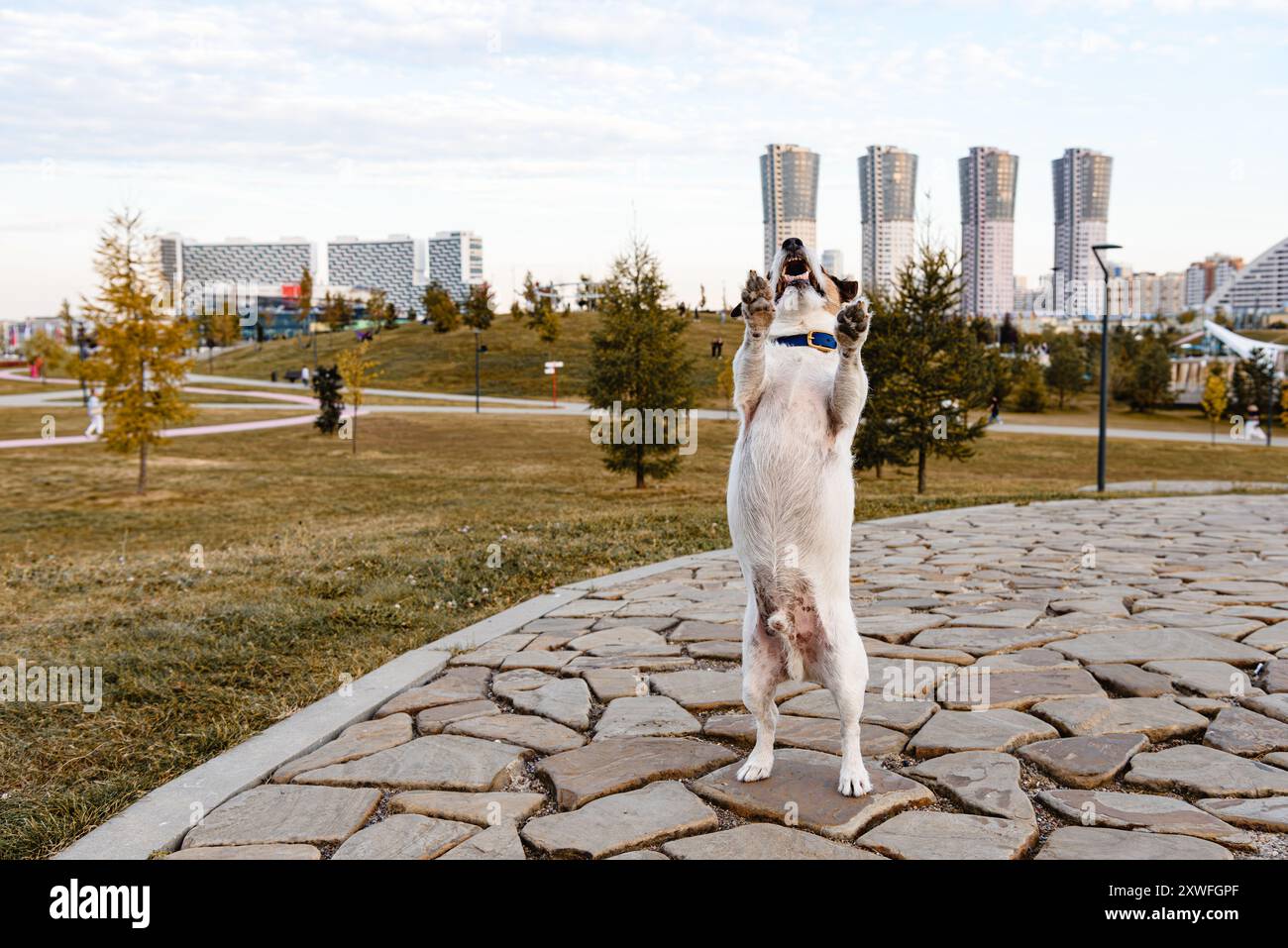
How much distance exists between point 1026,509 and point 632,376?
765 centimetres

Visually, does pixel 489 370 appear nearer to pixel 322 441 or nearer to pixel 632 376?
pixel 322 441

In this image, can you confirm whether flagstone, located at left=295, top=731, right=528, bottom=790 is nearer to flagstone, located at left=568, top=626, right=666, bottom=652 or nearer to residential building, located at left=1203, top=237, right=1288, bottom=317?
flagstone, located at left=568, top=626, right=666, bottom=652

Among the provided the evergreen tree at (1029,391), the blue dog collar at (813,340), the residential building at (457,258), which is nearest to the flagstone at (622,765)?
the blue dog collar at (813,340)

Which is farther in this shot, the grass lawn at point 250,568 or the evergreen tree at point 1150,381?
the evergreen tree at point 1150,381

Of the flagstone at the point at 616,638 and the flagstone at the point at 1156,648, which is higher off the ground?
the flagstone at the point at 1156,648

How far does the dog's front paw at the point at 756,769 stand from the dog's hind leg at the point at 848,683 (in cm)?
31

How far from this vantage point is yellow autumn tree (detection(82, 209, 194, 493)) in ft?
53.5

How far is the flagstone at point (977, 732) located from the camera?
13.9 ft

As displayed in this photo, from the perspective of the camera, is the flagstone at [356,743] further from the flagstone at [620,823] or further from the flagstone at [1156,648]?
the flagstone at [1156,648]

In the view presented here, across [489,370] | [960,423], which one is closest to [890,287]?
[960,423]

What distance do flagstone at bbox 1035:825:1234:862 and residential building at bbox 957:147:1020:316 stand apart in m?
144

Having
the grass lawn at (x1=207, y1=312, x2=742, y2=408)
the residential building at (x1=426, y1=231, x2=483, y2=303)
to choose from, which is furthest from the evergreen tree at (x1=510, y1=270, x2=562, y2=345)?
the residential building at (x1=426, y1=231, x2=483, y2=303)
